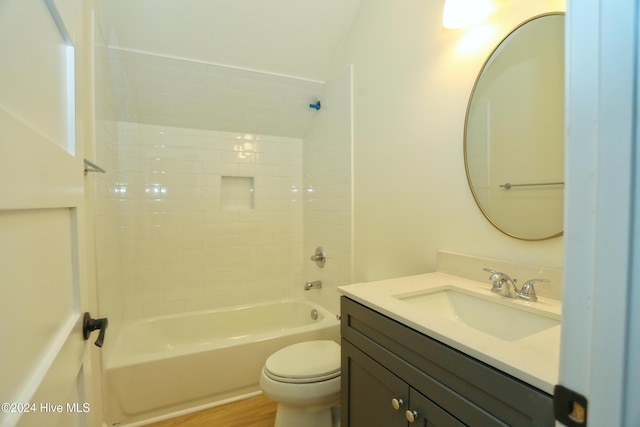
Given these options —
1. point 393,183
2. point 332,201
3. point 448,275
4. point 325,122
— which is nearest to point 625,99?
point 448,275

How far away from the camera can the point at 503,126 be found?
116 centimetres

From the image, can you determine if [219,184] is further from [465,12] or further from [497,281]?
[497,281]

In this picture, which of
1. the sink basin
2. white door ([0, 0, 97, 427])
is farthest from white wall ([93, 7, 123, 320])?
the sink basin

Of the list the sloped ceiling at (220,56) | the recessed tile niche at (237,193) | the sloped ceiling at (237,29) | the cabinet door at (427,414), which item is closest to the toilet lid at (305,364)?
the cabinet door at (427,414)

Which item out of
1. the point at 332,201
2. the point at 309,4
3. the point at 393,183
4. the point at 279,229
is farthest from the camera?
the point at 279,229

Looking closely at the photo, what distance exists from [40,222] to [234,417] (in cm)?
177

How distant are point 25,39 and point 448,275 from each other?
149 cm

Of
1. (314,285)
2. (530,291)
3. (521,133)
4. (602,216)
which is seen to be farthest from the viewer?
(314,285)

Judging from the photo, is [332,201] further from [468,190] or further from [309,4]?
[309,4]

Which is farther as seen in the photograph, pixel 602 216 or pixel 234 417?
pixel 234 417

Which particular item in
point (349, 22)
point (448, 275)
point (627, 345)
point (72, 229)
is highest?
point (349, 22)

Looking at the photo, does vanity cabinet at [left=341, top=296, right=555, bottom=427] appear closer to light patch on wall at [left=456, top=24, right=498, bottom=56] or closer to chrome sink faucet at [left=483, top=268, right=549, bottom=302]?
chrome sink faucet at [left=483, top=268, right=549, bottom=302]

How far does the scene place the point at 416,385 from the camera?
813 millimetres

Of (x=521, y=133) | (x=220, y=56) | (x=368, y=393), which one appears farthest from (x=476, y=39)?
(x=220, y=56)
